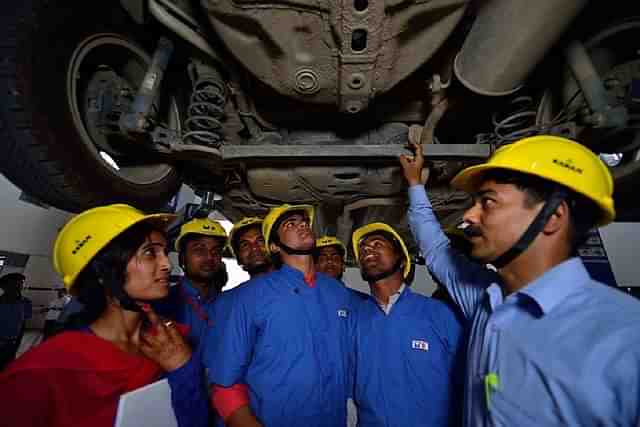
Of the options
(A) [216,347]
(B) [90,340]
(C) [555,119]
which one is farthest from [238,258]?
(C) [555,119]

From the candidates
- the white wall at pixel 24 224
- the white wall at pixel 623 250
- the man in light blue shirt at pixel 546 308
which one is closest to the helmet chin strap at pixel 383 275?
the man in light blue shirt at pixel 546 308

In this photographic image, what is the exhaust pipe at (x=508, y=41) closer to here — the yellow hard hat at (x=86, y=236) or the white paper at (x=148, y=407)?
the yellow hard hat at (x=86, y=236)

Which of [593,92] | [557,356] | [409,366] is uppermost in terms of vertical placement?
[593,92]

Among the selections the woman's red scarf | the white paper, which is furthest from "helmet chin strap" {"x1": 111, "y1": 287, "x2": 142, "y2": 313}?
the white paper

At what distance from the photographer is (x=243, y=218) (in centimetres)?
296

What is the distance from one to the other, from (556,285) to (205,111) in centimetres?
165

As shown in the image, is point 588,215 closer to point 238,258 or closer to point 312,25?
point 312,25

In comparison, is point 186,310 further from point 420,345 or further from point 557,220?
point 557,220

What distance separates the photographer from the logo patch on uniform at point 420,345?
1.53m

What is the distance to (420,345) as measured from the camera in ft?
5.05

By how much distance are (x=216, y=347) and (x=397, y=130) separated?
1.57 m

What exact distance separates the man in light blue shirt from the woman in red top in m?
0.98

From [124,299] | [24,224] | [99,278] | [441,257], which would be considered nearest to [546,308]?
[441,257]

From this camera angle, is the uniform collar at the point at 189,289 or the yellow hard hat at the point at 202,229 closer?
the uniform collar at the point at 189,289
